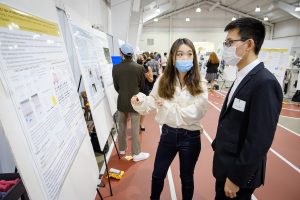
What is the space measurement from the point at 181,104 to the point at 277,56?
19.6 feet

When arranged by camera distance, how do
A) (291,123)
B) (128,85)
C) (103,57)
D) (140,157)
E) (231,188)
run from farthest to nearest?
(291,123)
(140,157)
(128,85)
(103,57)
(231,188)

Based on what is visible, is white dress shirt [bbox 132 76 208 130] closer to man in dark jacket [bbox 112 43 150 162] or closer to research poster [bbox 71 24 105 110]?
research poster [bbox 71 24 105 110]

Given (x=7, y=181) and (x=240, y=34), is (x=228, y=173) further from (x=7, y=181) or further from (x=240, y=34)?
(x=7, y=181)

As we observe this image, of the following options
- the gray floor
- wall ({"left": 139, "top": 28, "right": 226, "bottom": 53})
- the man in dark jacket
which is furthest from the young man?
wall ({"left": 139, "top": 28, "right": 226, "bottom": 53})

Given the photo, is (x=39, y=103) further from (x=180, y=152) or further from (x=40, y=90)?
(x=180, y=152)

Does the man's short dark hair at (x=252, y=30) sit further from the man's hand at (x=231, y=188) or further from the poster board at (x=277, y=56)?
the poster board at (x=277, y=56)

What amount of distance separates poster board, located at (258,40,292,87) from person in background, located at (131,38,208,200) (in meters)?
5.63

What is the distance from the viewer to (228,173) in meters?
1.29

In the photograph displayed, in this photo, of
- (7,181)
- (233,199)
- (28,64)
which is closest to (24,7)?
(28,64)

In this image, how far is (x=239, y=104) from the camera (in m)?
1.21

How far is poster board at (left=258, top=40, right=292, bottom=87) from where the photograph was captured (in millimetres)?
6249

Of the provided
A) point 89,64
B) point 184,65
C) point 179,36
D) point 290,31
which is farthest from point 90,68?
point 290,31

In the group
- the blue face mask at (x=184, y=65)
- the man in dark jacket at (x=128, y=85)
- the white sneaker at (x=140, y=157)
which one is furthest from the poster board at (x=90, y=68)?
the white sneaker at (x=140, y=157)

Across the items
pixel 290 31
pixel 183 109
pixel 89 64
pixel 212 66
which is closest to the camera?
pixel 183 109
